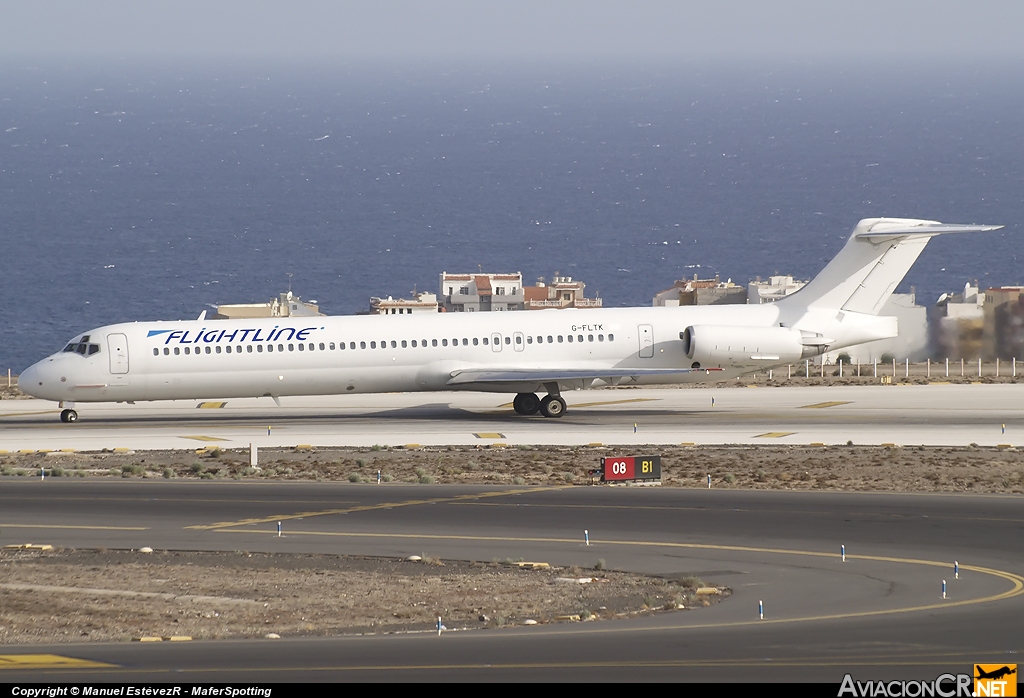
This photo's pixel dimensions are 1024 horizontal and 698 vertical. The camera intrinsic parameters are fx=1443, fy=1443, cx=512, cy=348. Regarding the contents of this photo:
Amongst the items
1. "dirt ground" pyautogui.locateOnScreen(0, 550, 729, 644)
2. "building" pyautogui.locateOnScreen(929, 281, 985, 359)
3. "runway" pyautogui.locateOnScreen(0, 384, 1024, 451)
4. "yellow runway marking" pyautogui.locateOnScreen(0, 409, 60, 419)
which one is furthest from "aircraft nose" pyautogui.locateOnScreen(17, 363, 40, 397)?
"building" pyautogui.locateOnScreen(929, 281, 985, 359)

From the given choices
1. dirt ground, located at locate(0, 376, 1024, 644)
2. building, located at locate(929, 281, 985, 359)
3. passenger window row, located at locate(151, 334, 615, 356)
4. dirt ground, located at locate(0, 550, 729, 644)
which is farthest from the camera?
building, located at locate(929, 281, 985, 359)

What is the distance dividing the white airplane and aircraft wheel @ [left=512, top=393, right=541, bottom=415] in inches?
1.3

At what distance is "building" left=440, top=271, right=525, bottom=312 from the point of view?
10112 cm

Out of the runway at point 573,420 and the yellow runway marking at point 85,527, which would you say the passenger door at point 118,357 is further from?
the yellow runway marking at point 85,527

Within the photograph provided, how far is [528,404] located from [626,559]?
21.3 meters

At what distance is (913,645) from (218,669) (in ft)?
27.7

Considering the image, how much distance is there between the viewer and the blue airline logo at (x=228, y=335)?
145 feet

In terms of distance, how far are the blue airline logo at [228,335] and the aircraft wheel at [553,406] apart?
7729 millimetres

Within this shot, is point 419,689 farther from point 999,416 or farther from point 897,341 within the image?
point 897,341

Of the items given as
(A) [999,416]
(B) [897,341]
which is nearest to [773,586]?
(A) [999,416]

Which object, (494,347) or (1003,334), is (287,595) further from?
(1003,334)

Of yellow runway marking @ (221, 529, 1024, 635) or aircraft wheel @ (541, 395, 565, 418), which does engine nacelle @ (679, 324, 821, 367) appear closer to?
aircraft wheel @ (541, 395, 565, 418)

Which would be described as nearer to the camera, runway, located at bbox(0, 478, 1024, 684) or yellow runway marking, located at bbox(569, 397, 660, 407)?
runway, located at bbox(0, 478, 1024, 684)

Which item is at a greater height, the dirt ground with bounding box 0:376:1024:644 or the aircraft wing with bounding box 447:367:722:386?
the aircraft wing with bounding box 447:367:722:386
